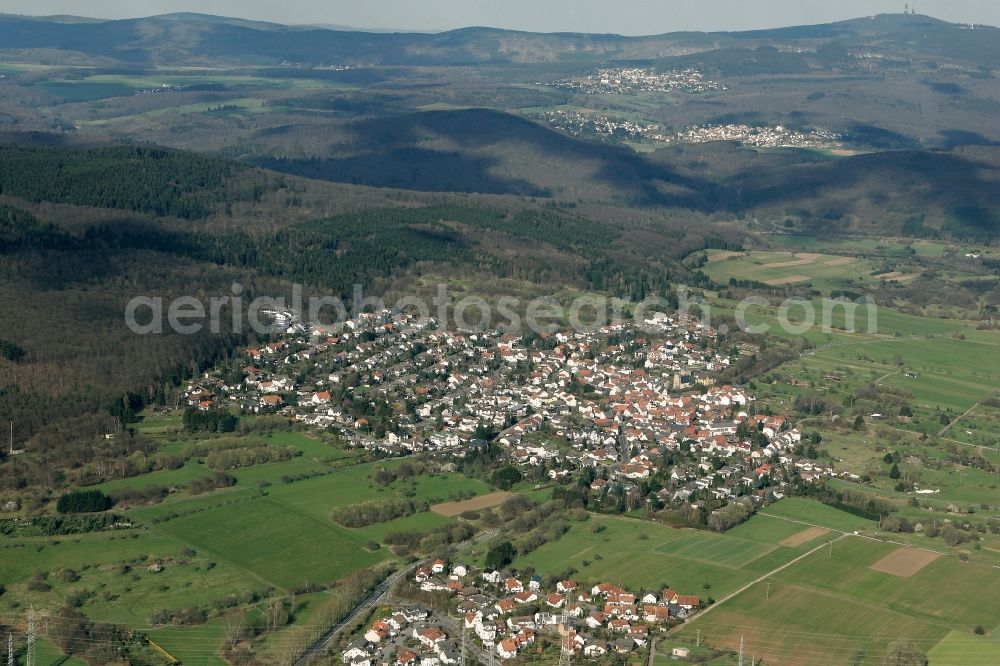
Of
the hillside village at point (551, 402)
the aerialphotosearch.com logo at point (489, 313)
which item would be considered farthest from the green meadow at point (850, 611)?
the aerialphotosearch.com logo at point (489, 313)

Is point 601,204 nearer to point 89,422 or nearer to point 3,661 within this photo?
point 89,422

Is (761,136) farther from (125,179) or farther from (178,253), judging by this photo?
(178,253)

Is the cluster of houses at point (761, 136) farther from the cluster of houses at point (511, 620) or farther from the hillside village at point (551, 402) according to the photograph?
the cluster of houses at point (511, 620)

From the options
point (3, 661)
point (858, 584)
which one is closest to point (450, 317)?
point (858, 584)

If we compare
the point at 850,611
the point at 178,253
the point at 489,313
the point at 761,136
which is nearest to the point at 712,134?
the point at 761,136

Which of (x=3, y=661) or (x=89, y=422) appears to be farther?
(x=89, y=422)

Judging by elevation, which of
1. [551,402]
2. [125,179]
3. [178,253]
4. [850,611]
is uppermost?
[125,179]
